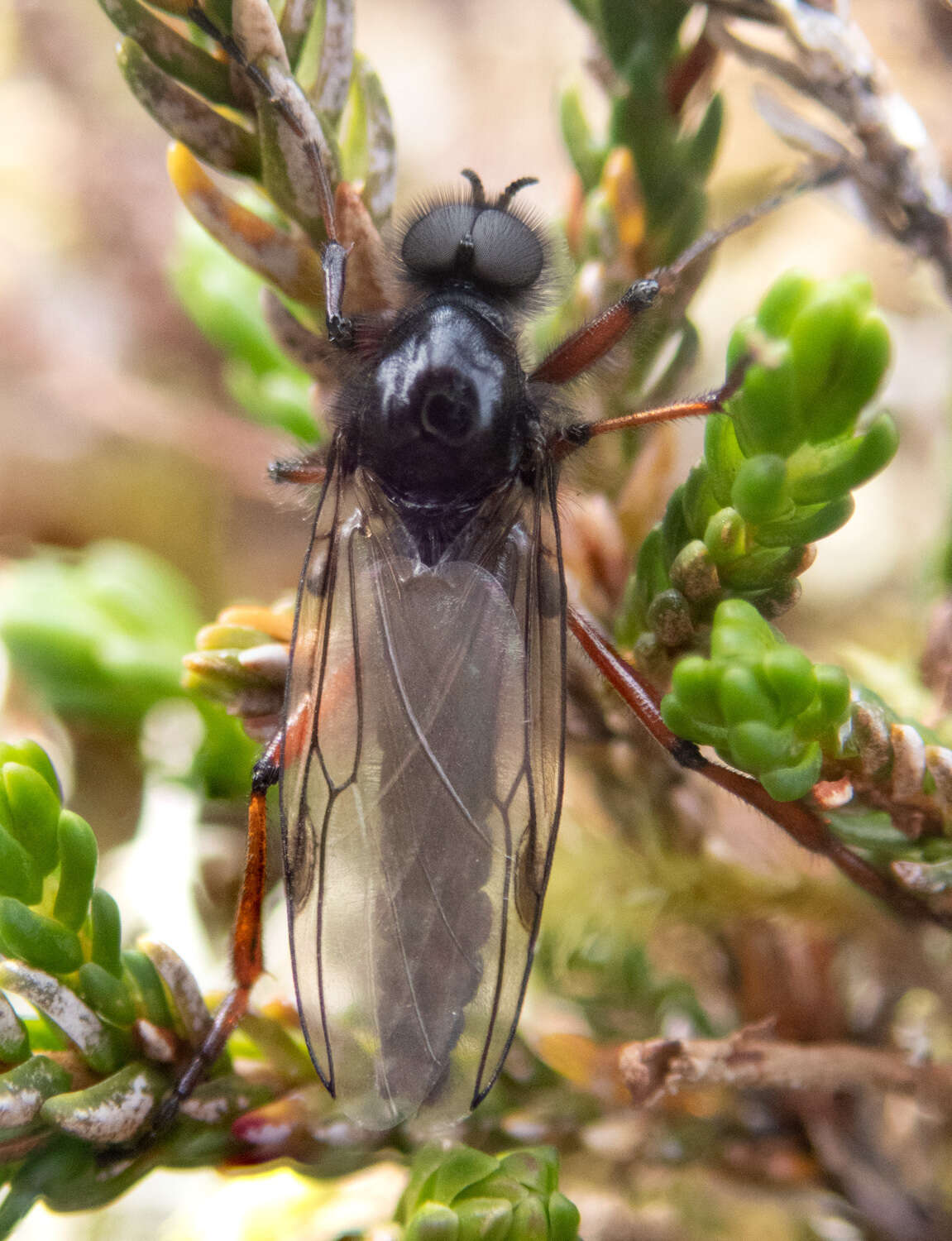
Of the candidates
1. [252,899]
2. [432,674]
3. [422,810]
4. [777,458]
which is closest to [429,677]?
[432,674]

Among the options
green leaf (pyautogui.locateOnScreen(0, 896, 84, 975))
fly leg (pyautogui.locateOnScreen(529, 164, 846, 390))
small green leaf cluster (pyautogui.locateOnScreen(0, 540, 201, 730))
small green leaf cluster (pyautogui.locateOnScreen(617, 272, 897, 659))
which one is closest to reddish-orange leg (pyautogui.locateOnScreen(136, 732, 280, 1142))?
green leaf (pyautogui.locateOnScreen(0, 896, 84, 975))

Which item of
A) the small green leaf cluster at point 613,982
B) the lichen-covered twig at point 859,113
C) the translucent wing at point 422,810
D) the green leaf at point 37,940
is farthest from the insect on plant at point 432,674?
the small green leaf cluster at point 613,982

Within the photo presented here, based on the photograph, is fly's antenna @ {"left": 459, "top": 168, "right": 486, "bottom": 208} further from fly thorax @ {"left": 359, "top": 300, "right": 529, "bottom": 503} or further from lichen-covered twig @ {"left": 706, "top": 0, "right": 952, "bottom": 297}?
lichen-covered twig @ {"left": 706, "top": 0, "right": 952, "bottom": 297}

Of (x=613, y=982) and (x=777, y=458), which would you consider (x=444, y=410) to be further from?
(x=613, y=982)

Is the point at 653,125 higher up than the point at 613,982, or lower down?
higher up

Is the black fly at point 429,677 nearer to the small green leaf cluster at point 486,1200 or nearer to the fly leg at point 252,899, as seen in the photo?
the fly leg at point 252,899

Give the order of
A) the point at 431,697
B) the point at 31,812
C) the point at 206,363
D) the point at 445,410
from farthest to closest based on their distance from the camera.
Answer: the point at 206,363, the point at 445,410, the point at 431,697, the point at 31,812

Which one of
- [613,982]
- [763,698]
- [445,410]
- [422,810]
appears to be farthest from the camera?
[445,410]

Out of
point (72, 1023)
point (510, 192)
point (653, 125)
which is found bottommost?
point (72, 1023)
